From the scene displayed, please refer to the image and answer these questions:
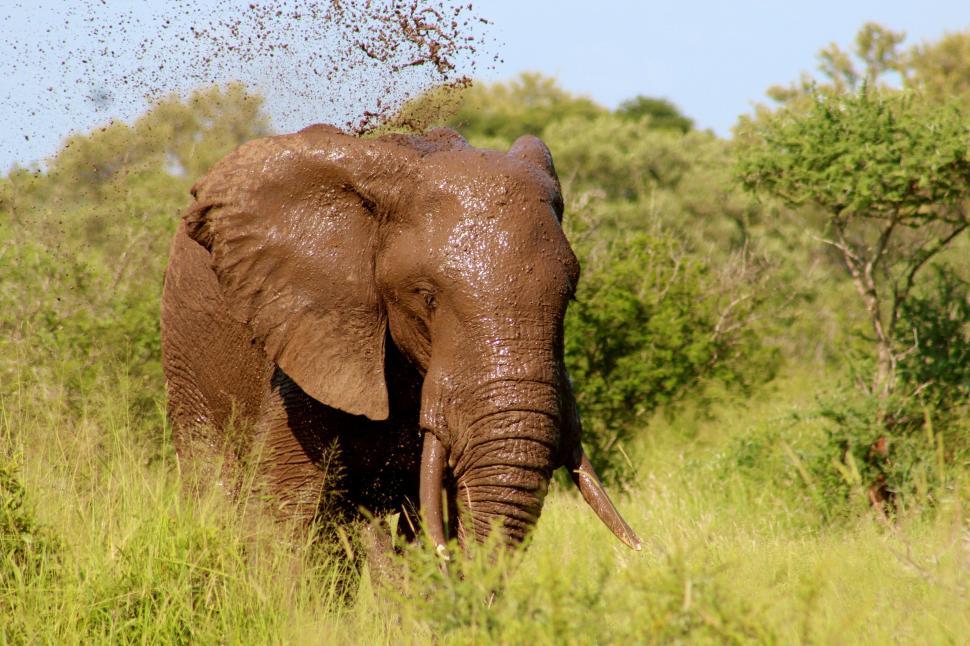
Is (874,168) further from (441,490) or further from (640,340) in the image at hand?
(441,490)

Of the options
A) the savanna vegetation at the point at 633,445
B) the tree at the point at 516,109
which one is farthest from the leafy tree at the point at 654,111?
the savanna vegetation at the point at 633,445

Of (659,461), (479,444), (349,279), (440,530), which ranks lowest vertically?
(440,530)

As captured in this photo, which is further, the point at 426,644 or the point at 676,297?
the point at 676,297

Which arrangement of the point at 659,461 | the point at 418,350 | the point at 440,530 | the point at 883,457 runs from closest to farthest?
the point at 440,530 < the point at 418,350 < the point at 883,457 < the point at 659,461

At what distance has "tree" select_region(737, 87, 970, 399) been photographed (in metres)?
9.02

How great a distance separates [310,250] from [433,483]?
106cm

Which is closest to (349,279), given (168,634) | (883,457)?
(168,634)

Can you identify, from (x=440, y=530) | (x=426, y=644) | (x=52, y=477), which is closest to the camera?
(x=426, y=644)

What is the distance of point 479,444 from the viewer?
15.2 ft

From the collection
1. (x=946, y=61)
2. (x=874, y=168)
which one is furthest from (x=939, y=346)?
(x=946, y=61)

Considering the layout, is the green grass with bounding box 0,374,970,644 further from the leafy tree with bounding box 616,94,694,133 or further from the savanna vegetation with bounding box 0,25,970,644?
the leafy tree with bounding box 616,94,694,133

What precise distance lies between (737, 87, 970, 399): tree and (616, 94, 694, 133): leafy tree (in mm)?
28928

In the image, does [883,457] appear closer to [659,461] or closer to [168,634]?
[659,461]

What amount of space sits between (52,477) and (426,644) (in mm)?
1919
